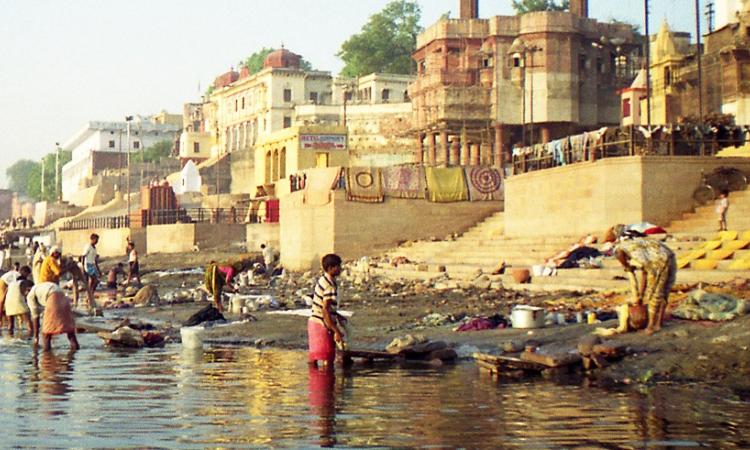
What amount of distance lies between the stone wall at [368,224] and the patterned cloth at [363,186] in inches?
6.5

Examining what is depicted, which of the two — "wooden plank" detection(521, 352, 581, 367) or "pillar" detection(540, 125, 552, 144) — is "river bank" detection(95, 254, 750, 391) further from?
"pillar" detection(540, 125, 552, 144)

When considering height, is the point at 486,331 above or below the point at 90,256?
below

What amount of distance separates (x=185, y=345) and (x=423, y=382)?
17.2ft

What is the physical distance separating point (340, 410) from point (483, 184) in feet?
83.5

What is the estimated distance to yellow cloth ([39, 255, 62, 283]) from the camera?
56.3 ft

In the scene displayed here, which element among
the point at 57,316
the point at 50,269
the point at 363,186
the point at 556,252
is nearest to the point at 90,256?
the point at 50,269

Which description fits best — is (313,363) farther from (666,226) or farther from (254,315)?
(666,226)

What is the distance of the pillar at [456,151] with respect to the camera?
52.4 meters

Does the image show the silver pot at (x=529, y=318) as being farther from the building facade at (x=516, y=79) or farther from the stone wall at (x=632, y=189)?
the building facade at (x=516, y=79)

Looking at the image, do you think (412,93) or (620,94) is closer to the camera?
(620,94)

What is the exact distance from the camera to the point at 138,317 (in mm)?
23312

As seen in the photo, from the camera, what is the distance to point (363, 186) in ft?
109

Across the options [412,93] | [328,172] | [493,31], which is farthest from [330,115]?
[328,172]

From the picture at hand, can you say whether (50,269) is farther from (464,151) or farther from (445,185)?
(464,151)
